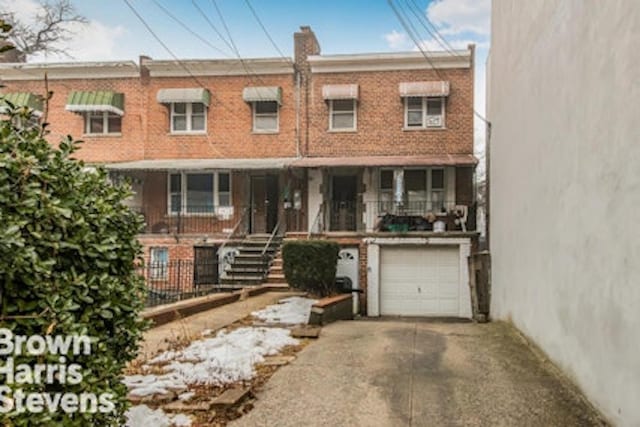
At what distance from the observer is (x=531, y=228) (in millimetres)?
7191

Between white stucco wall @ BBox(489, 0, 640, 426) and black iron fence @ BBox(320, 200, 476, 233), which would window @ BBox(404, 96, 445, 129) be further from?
white stucco wall @ BBox(489, 0, 640, 426)

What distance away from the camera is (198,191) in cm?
1894

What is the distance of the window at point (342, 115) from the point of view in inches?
715

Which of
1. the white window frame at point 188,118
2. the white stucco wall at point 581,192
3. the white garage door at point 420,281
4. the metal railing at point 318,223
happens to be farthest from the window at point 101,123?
the white stucco wall at point 581,192

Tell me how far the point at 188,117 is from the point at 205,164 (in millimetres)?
2520

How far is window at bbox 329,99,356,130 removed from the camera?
59.6ft

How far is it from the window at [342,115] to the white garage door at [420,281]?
5.18 metres

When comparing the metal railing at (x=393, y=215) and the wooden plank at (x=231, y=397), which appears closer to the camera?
the wooden plank at (x=231, y=397)

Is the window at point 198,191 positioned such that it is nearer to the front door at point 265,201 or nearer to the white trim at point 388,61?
the front door at point 265,201

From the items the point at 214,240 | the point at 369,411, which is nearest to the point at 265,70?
the point at 214,240

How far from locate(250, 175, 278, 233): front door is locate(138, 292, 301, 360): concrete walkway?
6605 mm

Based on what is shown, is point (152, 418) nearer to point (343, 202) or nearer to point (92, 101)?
point (343, 202)

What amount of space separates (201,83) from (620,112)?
55.7ft

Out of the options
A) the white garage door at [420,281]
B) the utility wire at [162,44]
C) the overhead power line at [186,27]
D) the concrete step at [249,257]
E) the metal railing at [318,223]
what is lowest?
the white garage door at [420,281]
